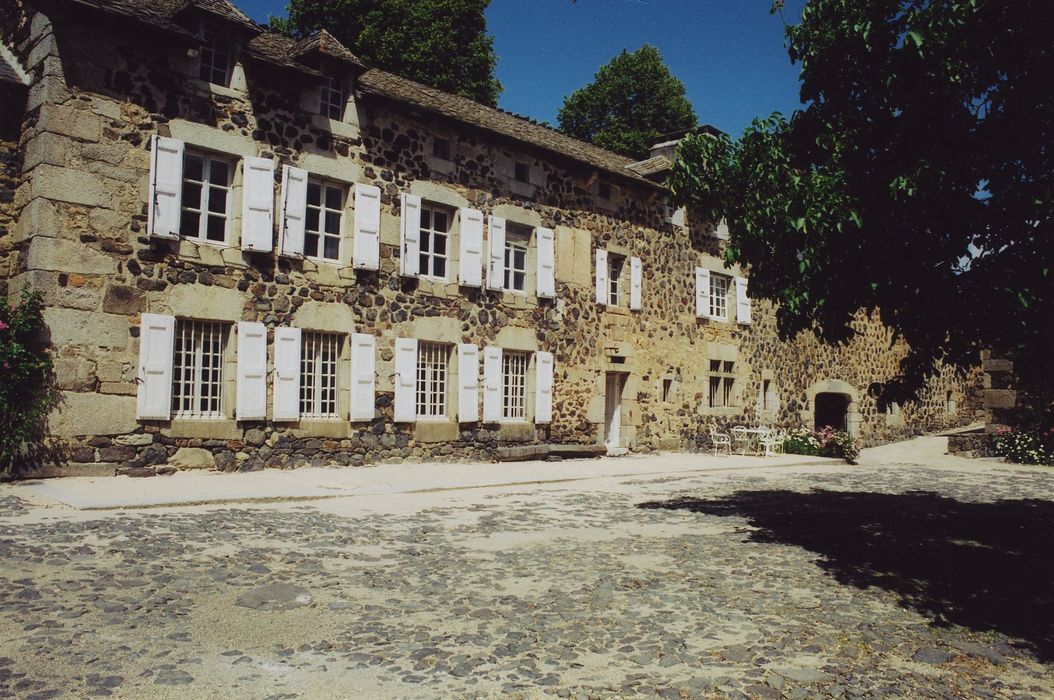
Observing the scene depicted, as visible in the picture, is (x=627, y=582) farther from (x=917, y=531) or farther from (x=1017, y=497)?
(x=1017, y=497)

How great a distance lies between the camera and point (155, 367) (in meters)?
10.6

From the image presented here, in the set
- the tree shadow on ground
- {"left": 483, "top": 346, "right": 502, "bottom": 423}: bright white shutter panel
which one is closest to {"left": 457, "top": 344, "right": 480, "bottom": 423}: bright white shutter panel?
{"left": 483, "top": 346, "right": 502, "bottom": 423}: bright white shutter panel

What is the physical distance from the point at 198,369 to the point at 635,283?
9334 millimetres

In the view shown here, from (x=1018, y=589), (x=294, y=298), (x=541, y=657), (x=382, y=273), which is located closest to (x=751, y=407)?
(x=382, y=273)

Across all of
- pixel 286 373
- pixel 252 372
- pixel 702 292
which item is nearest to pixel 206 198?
pixel 252 372

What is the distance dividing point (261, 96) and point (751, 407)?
44.3 feet

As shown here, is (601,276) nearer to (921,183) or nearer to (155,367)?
(155,367)

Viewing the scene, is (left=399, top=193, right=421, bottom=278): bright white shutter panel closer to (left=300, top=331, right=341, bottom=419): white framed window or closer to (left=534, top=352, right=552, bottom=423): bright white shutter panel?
(left=300, top=331, right=341, bottom=419): white framed window

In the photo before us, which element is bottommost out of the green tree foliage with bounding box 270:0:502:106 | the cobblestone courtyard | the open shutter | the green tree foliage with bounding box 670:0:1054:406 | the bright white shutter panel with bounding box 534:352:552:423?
the cobblestone courtyard

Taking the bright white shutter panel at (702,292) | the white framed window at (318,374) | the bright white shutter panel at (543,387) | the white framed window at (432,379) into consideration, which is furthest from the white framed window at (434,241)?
the bright white shutter panel at (702,292)

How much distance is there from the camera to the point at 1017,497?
10766 mm

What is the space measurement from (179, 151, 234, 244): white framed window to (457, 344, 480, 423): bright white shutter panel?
4.40 m

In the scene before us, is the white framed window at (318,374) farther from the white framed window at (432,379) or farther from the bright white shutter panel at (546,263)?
the bright white shutter panel at (546,263)

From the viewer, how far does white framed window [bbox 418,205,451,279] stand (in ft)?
46.2
